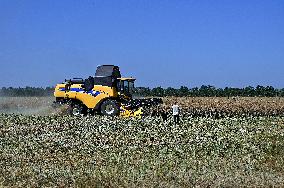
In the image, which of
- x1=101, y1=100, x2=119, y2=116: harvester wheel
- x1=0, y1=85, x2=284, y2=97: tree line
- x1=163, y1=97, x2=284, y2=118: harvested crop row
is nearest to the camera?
x1=101, y1=100, x2=119, y2=116: harvester wheel

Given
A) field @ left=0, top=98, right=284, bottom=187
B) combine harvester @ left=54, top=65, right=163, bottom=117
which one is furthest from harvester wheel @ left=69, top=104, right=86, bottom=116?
field @ left=0, top=98, right=284, bottom=187

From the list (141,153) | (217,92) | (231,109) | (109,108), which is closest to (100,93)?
(109,108)

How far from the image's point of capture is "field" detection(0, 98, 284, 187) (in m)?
10.7

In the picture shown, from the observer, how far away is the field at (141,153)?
35.0 feet

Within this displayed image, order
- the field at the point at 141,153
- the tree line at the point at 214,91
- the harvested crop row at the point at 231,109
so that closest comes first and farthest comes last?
the field at the point at 141,153 → the harvested crop row at the point at 231,109 → the tree line at the point at 214,91

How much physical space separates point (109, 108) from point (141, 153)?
13481 mm

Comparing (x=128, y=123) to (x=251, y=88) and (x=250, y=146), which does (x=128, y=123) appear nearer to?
(x=250, y=146)

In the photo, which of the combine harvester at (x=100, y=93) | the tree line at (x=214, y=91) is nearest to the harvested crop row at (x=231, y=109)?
the combine harvester at (x=100, y=93)

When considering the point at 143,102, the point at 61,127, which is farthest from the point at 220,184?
the point at 143,102

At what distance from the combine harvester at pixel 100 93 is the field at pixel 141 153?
403cm

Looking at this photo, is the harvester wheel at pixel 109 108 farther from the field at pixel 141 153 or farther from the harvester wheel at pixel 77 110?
the field at pixel 141 153

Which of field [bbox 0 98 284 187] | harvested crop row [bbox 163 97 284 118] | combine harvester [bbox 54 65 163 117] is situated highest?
combine harvester [bbox 54 65 163 117]

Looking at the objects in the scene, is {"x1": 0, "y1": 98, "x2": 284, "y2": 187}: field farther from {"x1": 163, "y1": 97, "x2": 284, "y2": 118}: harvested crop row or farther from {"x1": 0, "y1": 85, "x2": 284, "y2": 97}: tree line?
{"x1": 0, "y1": 85, "x2": 284, "y2": 97}: tree line

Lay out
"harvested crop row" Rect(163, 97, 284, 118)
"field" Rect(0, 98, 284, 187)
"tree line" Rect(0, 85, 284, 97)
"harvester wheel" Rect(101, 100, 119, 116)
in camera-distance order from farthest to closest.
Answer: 1. "tree line" Rect(0, 85, 284, 97)
2. "harvested crop row" Rect(163, 97, 284, 118)
3. "harvester wheel" Rect(101, 100, 119, 116)
4. "field" Rect(0, 98, 284, 187)
